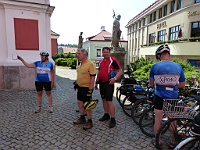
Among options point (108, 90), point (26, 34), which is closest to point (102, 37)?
point (26, 34)

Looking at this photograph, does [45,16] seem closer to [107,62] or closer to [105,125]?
[107,62]

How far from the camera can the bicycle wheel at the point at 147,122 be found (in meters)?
3.31

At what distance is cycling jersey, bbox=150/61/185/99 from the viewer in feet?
8.31

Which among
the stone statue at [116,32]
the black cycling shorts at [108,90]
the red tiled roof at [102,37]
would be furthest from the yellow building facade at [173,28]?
the black cycling shorts at [108,90]

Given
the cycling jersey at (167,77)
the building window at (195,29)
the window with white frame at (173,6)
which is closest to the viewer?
the cycling jersey at (167,77)

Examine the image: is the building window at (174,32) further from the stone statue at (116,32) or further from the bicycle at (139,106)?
the bicycle at (139,106)

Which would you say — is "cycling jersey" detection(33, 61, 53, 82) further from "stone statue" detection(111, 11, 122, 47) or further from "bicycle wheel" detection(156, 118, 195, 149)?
"stone statue" detection(111, 11, 122, 47)

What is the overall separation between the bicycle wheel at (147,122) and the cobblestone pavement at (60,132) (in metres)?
0.14

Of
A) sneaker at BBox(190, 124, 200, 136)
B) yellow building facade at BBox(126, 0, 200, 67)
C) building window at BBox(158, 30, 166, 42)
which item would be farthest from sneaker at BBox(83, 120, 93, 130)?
building window at BBox(158, 30, 166, 42)

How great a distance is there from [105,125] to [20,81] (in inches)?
186

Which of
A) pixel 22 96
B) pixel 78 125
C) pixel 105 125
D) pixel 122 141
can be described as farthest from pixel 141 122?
pixel 22 96

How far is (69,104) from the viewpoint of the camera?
5441 mm

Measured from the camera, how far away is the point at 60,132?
3510mm

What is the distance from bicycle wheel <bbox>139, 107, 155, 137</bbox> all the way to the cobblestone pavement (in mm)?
138
